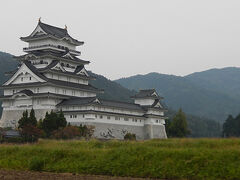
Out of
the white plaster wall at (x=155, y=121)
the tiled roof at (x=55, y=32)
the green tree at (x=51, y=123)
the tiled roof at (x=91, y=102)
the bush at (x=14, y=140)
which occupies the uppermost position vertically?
the tiled roof at (x=55, y=32)

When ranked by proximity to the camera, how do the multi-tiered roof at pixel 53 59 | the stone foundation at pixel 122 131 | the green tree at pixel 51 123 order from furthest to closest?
1. the multi-tiered roof at pixel 53 59
2. the stone foundation at pixel 122 131
3. the green tree at pixel 51 123

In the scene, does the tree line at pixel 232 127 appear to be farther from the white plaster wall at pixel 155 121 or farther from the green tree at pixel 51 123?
the green tree at pixel 51 123

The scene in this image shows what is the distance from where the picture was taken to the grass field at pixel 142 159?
66.2 ft

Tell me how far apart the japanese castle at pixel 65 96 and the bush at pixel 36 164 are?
32052mm

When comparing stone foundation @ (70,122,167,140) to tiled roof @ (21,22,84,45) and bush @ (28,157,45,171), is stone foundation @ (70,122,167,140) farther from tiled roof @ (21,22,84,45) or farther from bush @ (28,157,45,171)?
bush @ (28,157,45,171)

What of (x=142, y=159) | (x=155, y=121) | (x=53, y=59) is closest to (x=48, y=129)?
(x=53, y=59)

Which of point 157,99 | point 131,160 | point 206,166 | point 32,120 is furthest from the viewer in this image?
point 157,99

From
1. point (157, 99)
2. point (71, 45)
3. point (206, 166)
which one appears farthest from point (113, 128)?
point (206, 166)

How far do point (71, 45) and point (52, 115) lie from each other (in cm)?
1977

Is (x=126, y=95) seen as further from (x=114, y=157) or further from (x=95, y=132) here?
(x=114, y=157)

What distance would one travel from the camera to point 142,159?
867 inches

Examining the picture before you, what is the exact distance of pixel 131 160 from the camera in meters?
22.1

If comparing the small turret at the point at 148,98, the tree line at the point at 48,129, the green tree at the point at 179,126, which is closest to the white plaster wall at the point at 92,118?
the tree line at the point at 48,129

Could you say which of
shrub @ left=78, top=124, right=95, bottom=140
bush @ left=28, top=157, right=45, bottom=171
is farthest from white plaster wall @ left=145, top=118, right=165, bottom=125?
bush @ left=28, top=157, right=45, bottom=171
